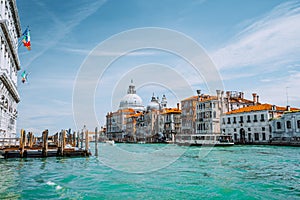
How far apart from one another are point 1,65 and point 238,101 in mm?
35465

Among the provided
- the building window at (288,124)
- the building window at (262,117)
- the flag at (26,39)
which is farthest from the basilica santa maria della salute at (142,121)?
the flag at (26,39)

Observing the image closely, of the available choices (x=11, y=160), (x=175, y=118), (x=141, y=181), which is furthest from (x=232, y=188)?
(x=175, y=118)

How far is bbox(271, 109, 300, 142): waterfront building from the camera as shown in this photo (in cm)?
3067

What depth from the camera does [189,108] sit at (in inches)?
1825

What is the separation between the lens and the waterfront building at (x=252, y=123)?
115 ft

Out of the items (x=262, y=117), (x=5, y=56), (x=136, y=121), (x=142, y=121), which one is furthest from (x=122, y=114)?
(x=5, y=56)

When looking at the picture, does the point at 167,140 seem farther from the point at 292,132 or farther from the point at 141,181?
the point at 141,181

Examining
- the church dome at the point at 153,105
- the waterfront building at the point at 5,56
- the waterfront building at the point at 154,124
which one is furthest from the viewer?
the church dome at the point at 153,105

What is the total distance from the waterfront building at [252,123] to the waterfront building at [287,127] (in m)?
1.12

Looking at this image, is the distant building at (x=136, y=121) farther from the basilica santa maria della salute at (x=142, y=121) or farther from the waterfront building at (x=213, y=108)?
the waterfront building at (x=213, y=108)

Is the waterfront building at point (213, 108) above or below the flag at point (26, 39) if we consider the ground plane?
below

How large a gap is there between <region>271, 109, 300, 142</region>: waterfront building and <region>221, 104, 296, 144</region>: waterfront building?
112 cm

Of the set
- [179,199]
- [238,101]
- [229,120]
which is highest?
[238,101]

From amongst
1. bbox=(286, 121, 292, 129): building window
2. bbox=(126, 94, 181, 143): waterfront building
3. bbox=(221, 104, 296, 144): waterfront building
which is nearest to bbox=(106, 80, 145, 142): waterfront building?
bbox=(126, 94, 181, 143): waterfront building
